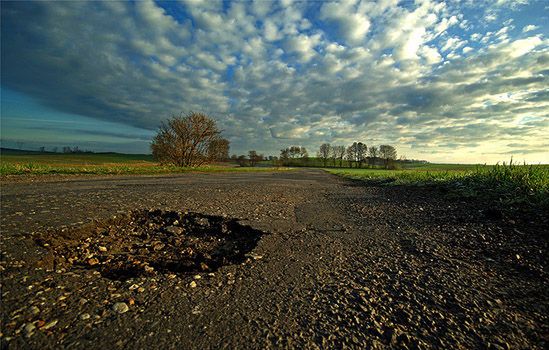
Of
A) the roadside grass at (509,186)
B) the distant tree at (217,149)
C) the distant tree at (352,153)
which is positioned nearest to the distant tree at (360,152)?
the distant tree at (352,153)

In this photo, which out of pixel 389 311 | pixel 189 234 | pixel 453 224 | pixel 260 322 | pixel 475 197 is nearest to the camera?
pixel 260 322

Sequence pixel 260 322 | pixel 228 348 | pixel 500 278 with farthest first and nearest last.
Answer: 1. pixel 500 278
2. pixel 260 322
3. pixel 228 348

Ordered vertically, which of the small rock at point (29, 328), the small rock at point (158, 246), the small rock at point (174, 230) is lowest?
the small rock at point (158, 246)

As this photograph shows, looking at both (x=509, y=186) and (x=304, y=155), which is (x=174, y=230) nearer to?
(x=509, y=186)

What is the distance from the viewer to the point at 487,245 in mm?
3275

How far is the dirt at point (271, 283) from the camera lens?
1642 millimetres

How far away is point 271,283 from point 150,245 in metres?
1.94

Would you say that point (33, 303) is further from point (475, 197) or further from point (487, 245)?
point (475, 197)

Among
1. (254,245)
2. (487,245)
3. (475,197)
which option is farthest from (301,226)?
(475,197)

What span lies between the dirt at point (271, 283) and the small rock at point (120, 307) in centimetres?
1

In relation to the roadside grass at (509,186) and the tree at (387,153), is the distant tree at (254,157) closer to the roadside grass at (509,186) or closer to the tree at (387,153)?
the tree at (387,153)

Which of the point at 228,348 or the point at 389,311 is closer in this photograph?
the point at 228,348

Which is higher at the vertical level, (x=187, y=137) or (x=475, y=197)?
(x=187, y=137)

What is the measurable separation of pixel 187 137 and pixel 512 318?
3417 centimetres
